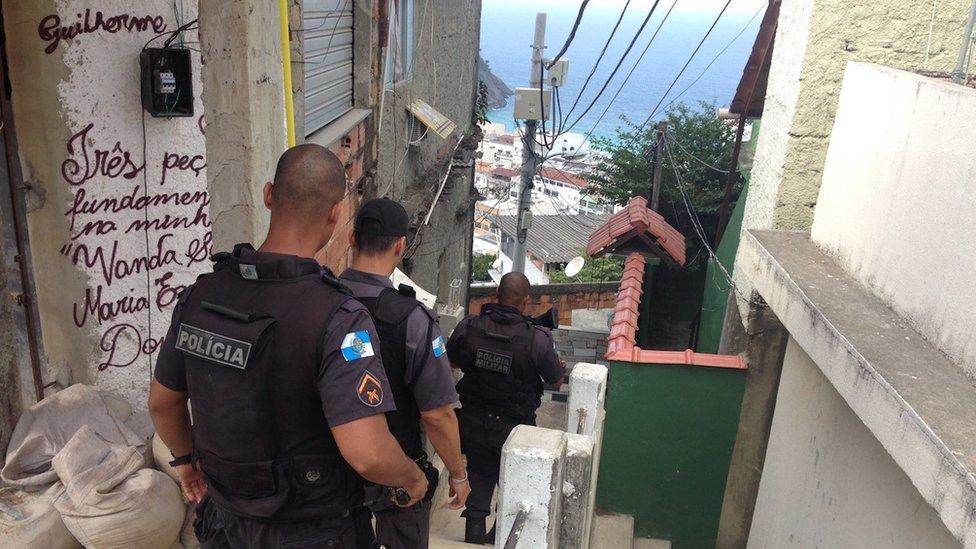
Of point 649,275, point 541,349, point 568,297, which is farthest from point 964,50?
point 568,297

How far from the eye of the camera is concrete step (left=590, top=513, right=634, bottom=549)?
6.05 meters

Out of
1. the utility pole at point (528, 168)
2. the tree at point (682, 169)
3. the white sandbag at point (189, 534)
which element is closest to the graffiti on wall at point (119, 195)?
the white sandbag at point (189, 534)

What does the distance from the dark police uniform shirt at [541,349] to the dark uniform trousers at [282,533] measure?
1885 millimetres

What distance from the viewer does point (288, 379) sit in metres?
2.13

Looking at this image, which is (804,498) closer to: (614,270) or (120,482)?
(120,482)

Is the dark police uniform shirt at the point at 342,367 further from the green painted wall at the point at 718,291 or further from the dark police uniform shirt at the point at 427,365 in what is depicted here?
the green painted wall at the point at 718,291

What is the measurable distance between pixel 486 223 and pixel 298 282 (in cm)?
5213

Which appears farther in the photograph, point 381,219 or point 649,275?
point 649,275

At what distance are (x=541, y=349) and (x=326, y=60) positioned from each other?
2.66 meters

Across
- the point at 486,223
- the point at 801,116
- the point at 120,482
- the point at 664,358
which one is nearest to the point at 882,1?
the point at 801,116

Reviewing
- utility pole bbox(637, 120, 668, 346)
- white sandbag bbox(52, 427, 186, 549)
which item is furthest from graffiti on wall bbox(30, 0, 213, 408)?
utility pole bbox(637, 120, 668, 346)

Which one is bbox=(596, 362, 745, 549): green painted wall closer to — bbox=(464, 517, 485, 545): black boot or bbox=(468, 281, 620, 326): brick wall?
bbox=(464, 517, 485, 545): black boot

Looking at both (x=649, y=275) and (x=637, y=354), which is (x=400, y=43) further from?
(x=649, y=275)

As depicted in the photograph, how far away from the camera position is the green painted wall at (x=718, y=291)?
7763mm
